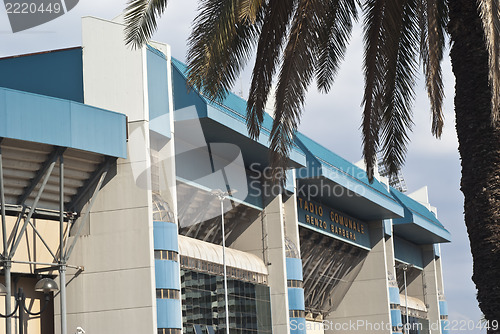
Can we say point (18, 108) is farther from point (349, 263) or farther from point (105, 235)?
point (349, 263)

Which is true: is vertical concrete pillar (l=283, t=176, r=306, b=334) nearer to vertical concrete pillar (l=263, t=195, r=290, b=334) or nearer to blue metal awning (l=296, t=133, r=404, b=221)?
vertical concrete pillar (l=263, t=195, r=290, b=334)

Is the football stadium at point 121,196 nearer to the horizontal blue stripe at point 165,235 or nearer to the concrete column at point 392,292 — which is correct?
the horizontal blue stripe at point 165,235

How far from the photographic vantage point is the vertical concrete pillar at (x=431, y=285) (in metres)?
85.4

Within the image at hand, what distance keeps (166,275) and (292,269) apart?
15.5m

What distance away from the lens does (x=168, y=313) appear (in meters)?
35.2

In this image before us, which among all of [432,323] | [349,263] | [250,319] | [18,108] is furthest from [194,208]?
[432,323]

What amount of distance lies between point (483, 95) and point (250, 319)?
1436 inches

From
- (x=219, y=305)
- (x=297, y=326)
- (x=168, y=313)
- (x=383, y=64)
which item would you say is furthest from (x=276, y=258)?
(x=383, y=64)

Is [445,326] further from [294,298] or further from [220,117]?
[220,117]

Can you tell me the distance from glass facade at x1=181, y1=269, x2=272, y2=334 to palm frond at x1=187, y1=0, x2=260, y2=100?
25.9m

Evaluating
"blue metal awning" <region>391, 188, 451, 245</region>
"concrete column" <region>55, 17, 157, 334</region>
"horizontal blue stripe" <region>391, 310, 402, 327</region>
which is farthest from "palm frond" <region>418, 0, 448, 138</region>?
"blue metal awning" <region>391, 188, 451, 245</region>

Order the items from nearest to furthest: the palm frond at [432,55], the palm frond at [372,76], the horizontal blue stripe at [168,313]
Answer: the palm frond at [432,55], the palm frond at [372,76], the horizontal blue stripe at [168,313]

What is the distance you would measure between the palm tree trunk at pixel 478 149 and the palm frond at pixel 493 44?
1.00 feet

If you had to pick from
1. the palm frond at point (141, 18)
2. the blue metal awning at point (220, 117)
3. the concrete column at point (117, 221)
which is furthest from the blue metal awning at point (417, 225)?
the palm frond at point (141, 18)
